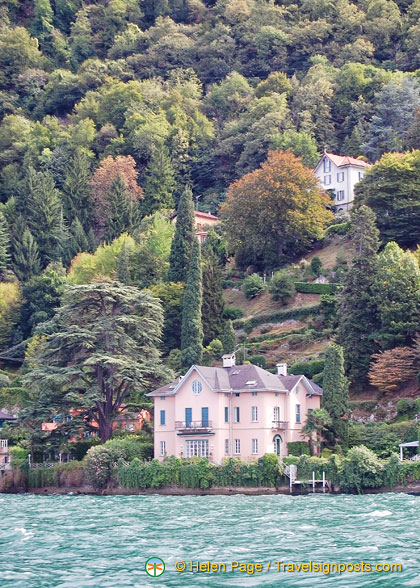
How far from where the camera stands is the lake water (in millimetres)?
34531

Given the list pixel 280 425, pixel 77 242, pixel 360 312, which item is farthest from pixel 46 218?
pixel 280 425

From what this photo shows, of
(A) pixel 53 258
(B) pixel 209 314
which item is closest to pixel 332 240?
(B) pixel 209 314

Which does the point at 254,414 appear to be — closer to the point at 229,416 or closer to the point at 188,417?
the point at 229,416

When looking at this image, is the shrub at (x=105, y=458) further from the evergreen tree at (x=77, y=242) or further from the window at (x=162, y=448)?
the evergreen tree at (x=77, y=242)

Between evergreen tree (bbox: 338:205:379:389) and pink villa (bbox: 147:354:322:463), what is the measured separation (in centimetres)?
598

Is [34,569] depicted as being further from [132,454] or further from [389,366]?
[389,366]

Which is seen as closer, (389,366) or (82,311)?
(389,366)

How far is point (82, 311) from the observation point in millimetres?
83000

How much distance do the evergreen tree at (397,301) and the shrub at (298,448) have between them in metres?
10.7

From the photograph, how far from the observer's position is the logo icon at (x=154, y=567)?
116ft

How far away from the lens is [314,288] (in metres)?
96.8

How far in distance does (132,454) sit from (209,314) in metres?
22.8

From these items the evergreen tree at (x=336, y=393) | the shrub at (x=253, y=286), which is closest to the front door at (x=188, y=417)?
the evergreen tree at (x=336, y=393)

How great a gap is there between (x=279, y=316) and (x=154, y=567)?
59.4m
